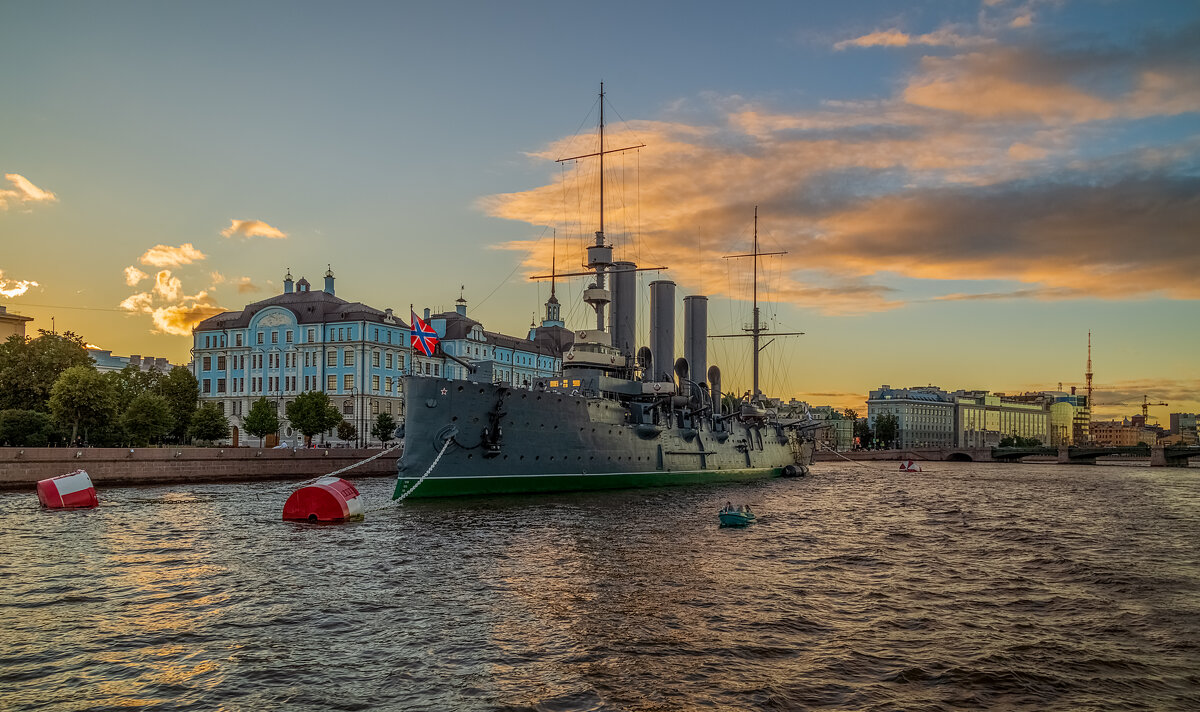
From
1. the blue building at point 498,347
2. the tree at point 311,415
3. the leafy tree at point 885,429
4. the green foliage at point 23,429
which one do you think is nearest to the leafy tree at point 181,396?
the tree at point 311,415

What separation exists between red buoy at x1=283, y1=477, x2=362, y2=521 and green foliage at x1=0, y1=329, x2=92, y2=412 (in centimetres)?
3431

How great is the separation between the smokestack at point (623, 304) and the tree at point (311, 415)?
29.8 m

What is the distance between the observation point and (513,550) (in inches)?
771

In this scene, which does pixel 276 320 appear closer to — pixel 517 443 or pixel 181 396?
pixel 181 396

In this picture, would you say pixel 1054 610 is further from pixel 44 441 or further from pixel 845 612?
pixel 44 441

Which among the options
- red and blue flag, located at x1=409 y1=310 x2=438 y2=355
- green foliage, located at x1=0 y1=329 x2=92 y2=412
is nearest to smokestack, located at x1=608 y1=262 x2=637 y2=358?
red and blue flag, located at x1=409 y1=310 x2=438 y2=355

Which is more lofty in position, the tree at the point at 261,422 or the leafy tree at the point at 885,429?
the tree at the point at 261,422

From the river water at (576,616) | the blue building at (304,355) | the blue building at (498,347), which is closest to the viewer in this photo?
the river water at (576,616)

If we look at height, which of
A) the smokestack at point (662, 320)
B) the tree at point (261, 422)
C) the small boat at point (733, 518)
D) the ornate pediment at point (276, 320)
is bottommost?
the small boat at point (733, 518)

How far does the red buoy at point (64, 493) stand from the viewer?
27.3 m

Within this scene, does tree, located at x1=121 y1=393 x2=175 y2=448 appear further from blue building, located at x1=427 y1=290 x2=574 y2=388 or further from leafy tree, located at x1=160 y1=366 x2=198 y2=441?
blue building, located at x1=427 y1=290 x2=574 y2=388

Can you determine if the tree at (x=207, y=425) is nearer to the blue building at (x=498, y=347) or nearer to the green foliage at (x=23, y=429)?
the green foliage at (x=23, y=429)

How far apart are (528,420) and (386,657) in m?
22.3

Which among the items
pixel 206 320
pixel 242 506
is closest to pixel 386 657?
pixel 242 506
